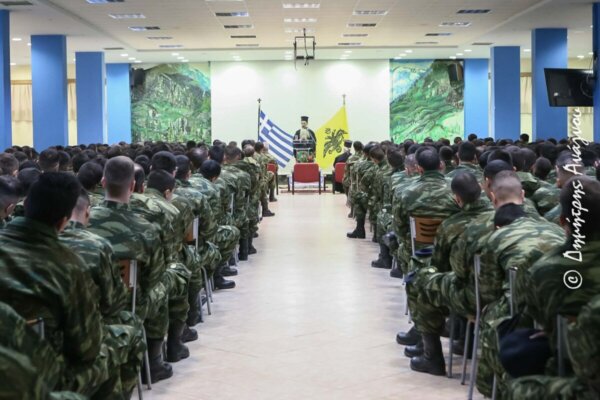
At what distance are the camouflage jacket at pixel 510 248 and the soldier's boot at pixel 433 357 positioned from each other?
1300 mm

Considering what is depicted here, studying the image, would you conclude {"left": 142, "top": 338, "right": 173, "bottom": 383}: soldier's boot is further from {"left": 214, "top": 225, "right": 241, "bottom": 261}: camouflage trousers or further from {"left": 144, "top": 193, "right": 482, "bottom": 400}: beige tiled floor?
{"left": 214, "top": 225, "right": 241, "bottom": 261}: camouflage trousers

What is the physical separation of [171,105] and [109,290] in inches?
1135

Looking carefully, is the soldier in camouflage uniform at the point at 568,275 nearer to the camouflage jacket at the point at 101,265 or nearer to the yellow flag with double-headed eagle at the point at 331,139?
the camouflage jacket at the point at 101,265

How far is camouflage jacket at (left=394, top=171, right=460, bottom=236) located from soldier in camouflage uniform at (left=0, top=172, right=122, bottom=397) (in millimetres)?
3806

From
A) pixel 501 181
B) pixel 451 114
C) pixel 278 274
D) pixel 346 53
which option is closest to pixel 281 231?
pixel 278 274

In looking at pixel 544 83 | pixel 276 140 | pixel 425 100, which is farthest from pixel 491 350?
pixel 425 100

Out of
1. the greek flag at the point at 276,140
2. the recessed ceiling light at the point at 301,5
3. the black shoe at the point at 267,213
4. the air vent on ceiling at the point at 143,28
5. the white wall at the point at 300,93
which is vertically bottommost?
the black shoe at the point at 267,213

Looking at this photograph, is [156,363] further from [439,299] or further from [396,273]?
[396,273]

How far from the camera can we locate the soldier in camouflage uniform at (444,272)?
5.23 meters

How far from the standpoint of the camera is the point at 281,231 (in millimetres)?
14578

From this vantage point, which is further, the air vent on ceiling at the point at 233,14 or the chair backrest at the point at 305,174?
the chair backrest at the point at 305,174

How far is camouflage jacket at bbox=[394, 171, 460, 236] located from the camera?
6.74 metres

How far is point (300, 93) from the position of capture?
3119 cm

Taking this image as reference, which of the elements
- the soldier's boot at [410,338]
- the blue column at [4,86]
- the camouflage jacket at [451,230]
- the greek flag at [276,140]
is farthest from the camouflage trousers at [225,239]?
the greek flag at [276,140]
